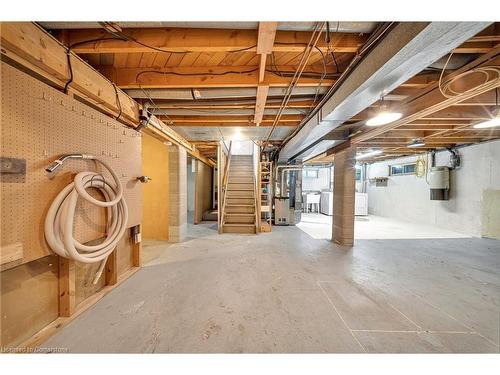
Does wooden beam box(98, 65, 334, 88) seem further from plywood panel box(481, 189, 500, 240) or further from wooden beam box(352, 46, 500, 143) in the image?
plywood panel box(481, 189, 500, 240)

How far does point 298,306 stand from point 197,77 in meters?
2.52

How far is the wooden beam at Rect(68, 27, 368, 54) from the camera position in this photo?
1470mm

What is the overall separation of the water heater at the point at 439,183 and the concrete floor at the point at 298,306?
265cm

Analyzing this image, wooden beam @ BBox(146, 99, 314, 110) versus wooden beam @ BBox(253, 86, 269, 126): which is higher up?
wooden beam @ BBox(146, 99, 314, 110)

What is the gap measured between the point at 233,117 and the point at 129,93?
146 centimetres

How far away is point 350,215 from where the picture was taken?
3680 mm

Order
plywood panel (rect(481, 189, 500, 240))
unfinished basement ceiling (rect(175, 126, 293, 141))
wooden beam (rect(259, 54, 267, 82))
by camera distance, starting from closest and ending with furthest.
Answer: wooden beam (rect(259, 54, 267, 82)) → unfinished basement ceiling (rect(175, 126, 293, 141)) → plywood panel (rect(481, 189, 500, 240))

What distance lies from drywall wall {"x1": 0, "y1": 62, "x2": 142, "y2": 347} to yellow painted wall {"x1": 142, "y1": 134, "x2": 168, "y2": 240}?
223cm

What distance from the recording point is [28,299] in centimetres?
133

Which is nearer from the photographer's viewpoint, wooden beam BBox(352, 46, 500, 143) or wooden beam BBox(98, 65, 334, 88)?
wooden beam BBox(352, 46, 500, 143)

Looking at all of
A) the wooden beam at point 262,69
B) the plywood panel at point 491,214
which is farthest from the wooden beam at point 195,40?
the plywood panel at point 491,214

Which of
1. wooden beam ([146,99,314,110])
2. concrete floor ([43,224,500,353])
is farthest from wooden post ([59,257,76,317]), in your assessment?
wooden beam ([146,99,314,110])

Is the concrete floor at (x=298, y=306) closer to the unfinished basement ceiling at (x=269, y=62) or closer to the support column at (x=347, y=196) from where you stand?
the support column at (x=347, y=196)
